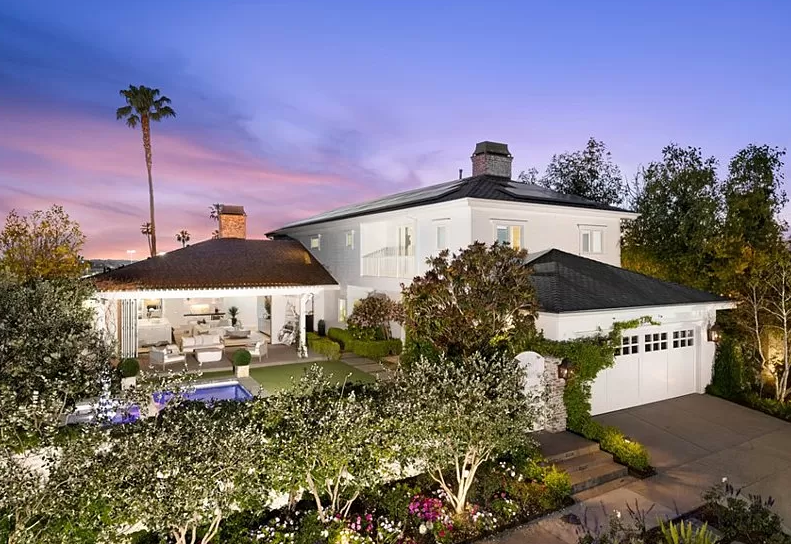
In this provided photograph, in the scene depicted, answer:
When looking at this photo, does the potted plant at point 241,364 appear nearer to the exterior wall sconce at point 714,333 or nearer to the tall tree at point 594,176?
the exterior wall sconce at point 714,333

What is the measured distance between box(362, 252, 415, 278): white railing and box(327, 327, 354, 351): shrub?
298 cm

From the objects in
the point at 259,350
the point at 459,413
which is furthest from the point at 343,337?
the point at 459,413

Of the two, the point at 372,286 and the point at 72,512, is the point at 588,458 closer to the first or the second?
the point at 72,512

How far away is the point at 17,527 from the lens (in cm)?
552

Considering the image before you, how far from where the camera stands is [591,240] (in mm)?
20062

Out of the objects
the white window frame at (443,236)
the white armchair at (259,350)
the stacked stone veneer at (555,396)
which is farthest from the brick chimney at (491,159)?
the white armchair at (259,350)

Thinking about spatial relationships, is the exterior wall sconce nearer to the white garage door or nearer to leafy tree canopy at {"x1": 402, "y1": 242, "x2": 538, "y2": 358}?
the white garage door

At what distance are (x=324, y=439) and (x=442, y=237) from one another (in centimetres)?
1172

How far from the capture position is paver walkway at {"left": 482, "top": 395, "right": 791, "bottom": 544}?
8680 mm

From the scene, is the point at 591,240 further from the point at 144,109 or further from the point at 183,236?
the point at 183,236

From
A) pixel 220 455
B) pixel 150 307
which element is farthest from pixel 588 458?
pixel 150 307

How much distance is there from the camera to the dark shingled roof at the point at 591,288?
1304 cm

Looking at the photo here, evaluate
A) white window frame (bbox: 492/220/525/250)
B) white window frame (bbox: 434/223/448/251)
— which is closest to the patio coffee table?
white window frame (bbox: 434/223/448/251)

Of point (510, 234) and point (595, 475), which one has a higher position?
point (510, 234)
